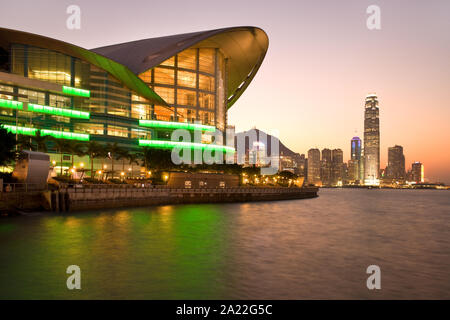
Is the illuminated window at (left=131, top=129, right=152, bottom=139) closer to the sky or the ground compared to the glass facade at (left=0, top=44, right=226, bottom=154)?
closer to the ground

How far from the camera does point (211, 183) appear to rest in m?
74.4

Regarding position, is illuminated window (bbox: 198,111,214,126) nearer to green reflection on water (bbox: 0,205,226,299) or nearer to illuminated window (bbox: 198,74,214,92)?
illuminated window (bbox: 198,74,214,92)

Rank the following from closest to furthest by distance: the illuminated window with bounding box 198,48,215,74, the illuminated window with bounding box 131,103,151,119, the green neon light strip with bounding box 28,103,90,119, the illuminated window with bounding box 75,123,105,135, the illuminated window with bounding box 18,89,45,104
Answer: the illuminated window with bounding box 18,89,45,104 < the green neon light strip with bounding box 28,103,90,119 < the illuminated window with bounding box 75,123,105,135 < the illuminated window with bounding box 131,103,151,119 < the illuminated window with bounding box 198,48,215,74

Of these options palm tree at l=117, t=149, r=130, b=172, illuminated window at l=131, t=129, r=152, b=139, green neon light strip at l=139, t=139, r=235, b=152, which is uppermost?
illuminated window at l=131, t=129, r=152, b=139

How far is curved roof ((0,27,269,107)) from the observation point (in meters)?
77.2

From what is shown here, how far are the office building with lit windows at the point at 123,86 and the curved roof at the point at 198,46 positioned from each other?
0.31 m

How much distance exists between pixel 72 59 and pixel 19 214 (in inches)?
2055

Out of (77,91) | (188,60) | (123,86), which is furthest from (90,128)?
(188,60)

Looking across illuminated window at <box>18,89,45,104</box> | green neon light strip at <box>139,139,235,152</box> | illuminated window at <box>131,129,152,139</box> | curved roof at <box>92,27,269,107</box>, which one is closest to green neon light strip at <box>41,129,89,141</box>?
illuminated window at <box>18,89,45,104</box>

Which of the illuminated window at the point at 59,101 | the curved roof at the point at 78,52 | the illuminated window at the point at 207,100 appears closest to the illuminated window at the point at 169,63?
the illuminated window at the point at 207,100

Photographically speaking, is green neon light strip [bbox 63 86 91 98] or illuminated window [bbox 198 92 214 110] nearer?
green neon light strip [bbox 63 86 91 98]

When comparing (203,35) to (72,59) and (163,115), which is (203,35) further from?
(72,59)

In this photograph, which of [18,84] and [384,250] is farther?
[18,84]
